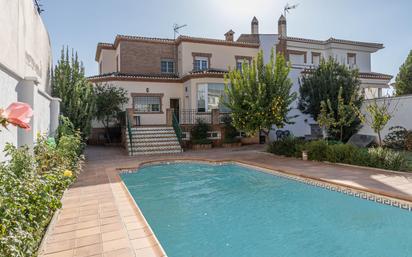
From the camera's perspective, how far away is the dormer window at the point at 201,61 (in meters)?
23.7

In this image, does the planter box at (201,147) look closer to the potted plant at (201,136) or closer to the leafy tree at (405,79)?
the potted plant at (201,136)

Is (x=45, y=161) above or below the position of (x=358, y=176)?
above

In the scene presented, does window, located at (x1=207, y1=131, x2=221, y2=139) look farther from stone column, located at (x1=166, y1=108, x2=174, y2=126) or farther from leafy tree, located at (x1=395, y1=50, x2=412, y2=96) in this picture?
leafy tree, located at (x1=395, y1=50, x2=412, y2=96)

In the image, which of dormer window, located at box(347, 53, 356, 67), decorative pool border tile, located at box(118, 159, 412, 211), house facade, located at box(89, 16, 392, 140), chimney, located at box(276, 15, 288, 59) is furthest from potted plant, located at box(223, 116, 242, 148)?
dormer window, located at box(347, 53, 356, 67)

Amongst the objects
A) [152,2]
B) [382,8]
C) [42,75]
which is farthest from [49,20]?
[382,8]

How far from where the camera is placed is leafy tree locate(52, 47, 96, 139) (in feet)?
43.3

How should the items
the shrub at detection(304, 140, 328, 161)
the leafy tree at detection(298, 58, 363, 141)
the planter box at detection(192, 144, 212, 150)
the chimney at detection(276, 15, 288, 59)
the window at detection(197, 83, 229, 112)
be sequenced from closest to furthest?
1. the shrub at detection(304, 140, 328, 161)
2. the leafy tree at detection(298, 58, 363, 141)
3. the planter box at detection(192, 144, 212, 150)
4. the window at detection(197, 83, 229, 112)
5. the chimney at detection(276, 15, 288, 59)

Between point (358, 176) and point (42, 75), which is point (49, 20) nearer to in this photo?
point (42, 75)

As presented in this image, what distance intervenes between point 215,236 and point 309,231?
2074 millimetres

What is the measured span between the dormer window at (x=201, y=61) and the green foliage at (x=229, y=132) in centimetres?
667

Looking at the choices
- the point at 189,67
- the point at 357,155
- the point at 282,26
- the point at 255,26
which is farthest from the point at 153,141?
the point at 282,26

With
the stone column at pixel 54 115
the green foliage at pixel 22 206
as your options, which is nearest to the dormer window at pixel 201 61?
the stone column at pixel 54 115

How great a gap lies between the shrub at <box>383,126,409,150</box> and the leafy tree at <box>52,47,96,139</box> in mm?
16953

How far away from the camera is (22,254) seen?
9.65ft
